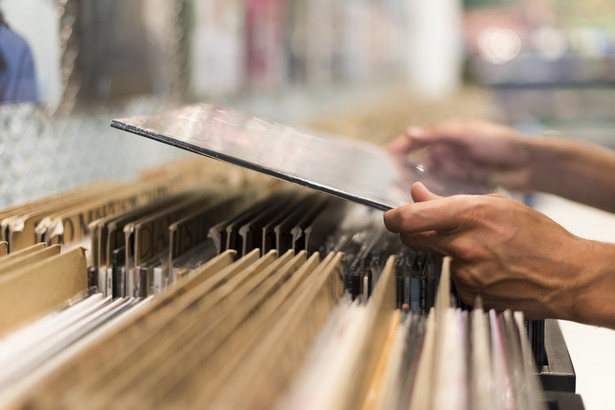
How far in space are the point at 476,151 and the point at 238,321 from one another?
1.09 meters

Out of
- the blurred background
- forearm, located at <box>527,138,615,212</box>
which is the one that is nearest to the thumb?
the blurred background

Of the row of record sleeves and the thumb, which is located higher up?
the thumb

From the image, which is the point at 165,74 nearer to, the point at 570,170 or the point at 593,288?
the point at 570,170

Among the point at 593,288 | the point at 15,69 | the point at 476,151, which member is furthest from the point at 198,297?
the point at 476,151

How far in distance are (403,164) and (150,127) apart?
2.07ft

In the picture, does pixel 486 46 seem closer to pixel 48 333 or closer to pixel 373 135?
pixel 373 135

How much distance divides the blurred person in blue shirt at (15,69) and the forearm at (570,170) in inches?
42.6

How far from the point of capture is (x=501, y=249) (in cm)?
69

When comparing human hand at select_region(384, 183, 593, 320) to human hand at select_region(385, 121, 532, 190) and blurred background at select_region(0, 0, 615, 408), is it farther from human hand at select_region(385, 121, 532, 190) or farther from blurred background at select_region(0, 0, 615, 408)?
human hand at select_region(385, 121, 532, 190)

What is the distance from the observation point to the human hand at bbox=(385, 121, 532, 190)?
1463 mm

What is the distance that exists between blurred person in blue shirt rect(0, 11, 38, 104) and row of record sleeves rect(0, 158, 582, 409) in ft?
0.61

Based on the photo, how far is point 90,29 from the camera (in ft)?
4.05

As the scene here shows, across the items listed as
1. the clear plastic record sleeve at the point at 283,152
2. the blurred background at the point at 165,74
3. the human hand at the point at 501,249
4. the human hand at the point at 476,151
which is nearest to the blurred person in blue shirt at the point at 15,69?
the blurred background at the point at 165,74

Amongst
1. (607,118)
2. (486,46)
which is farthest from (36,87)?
(486,46)
